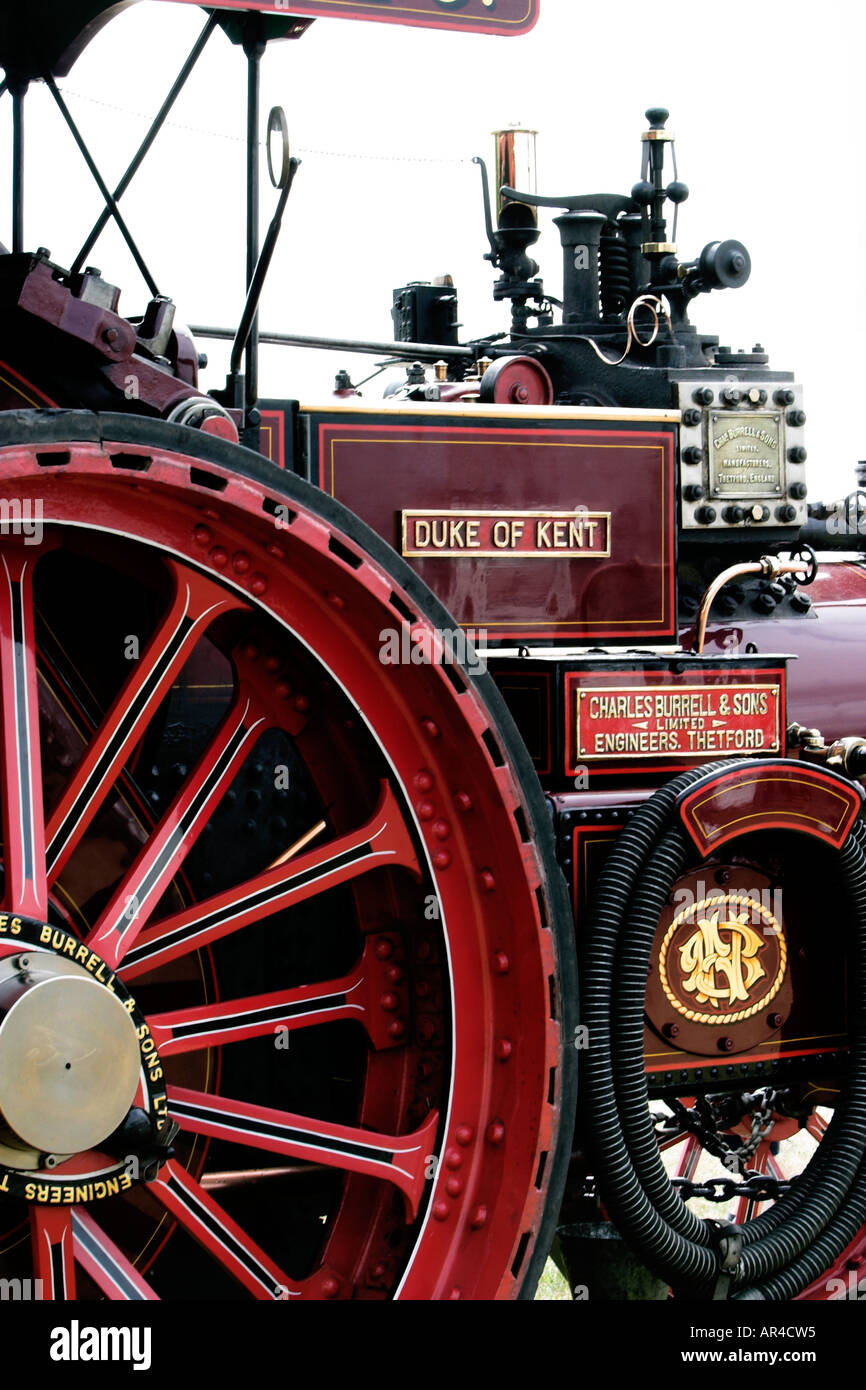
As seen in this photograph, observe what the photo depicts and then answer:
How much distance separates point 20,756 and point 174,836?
33cm

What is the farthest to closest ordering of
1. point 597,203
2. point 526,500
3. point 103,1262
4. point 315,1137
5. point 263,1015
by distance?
point 597,203, point 526,500, point 263,1015, point 315,1137, point 103,1262

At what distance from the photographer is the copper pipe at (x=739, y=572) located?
12.7 ft

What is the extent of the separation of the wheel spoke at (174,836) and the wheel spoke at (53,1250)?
37 cm

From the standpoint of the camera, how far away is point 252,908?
284 cm

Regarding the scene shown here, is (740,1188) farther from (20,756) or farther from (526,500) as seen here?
(20,756)

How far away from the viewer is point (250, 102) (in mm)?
3004

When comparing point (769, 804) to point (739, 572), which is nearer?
point (769, 804)

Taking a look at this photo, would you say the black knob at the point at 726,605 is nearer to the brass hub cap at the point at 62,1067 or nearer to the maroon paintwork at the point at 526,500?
the maroon paintwork at the point at 526,500

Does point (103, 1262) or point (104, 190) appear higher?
point (104, 190)

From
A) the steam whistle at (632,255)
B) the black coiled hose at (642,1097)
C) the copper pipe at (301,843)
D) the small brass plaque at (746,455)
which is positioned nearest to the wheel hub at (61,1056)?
the copper pipe at (301,843)

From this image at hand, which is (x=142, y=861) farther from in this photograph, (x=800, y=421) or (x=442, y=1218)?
(x=800, y=421)

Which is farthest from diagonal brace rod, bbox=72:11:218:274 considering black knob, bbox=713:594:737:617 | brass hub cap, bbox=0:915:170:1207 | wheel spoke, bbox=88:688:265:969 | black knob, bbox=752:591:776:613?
black knob, bbox=752:591:776:613

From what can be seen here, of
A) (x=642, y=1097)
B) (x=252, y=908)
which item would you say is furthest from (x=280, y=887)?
(x=642, y=1097)
